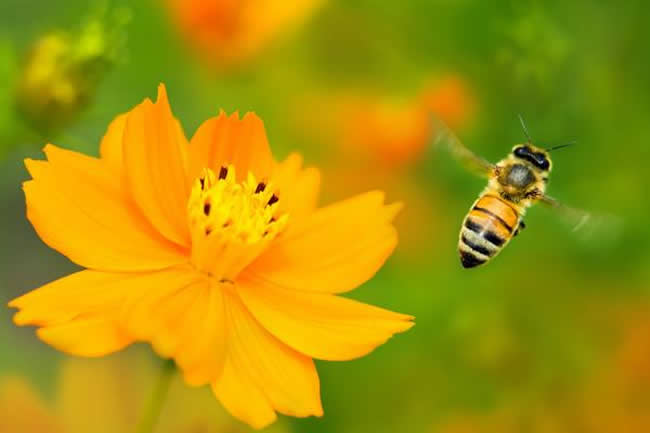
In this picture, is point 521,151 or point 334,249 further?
point 521,151

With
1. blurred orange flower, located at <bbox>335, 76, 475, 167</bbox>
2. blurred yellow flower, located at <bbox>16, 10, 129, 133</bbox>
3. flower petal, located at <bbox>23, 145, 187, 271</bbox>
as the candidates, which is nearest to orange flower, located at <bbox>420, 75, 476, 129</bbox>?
blurred orange flower, located at <bbox>335, 76, 475, 167</bbox>

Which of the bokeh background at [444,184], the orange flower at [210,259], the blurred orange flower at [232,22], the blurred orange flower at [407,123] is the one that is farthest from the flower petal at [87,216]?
the blurred orange flower at [407,123]

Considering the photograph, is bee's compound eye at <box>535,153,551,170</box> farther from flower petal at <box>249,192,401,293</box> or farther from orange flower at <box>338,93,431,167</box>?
orange flower at <box>338,93,431,167</box>

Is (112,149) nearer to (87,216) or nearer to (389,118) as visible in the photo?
(87,216)

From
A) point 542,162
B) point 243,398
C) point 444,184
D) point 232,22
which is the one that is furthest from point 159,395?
point 444,184

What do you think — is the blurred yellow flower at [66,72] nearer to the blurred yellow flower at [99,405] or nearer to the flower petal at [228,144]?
the flower petal at [228,144]

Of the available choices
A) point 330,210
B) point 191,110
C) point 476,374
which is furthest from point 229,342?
point 191,110
